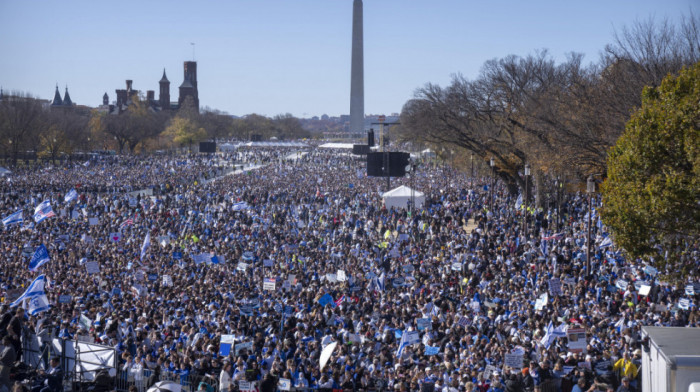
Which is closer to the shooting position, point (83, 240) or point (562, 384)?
point (562, 384)

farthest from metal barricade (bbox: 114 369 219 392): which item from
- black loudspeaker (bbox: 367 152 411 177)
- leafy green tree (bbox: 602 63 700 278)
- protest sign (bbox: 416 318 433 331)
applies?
black loudspeaker (bbox: 367 152 411 177)

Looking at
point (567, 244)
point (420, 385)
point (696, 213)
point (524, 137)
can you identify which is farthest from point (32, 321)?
point (524, 137)

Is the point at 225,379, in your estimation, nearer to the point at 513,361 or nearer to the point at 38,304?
the point at 513,361

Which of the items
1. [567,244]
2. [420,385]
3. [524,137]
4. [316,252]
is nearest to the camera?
[420,385]

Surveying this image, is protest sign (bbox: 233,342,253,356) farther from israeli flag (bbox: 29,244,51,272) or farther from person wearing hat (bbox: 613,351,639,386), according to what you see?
israeli flag (bbox: 29,244,51,272)

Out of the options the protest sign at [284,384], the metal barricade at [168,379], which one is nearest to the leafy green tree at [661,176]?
the protest sign at [284,384]

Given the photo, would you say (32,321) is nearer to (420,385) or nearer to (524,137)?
(420,385)
